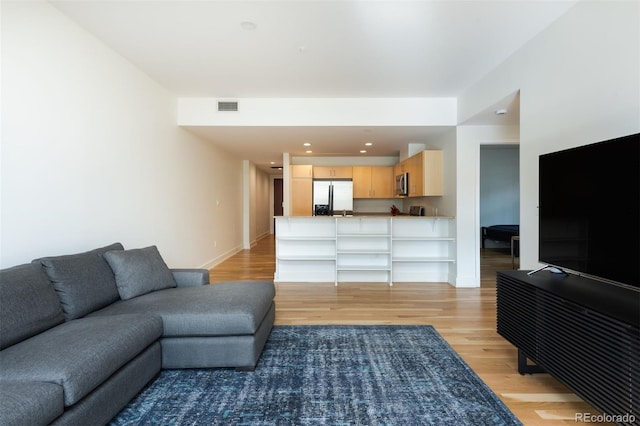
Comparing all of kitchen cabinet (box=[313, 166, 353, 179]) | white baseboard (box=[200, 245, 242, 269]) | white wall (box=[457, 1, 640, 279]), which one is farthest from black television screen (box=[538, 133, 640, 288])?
kitchen cabinet (box=[313, 166, 353, 179])

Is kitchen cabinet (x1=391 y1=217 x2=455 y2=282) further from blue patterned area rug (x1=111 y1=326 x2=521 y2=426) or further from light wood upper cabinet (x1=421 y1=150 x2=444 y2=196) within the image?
blue patterned area rug (x1=111 y1=326 x2=521 y2=426)

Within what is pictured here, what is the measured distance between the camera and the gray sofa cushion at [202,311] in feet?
7.22

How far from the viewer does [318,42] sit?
296cm

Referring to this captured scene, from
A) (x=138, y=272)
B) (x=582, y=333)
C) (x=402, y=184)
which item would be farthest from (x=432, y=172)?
(x=138, y=272)

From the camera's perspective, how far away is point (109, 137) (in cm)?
315

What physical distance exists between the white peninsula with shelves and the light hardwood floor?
0.78 feet

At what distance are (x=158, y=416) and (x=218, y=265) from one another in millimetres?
4634

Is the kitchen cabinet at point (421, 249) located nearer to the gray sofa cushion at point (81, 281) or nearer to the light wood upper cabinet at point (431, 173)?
the light wood upper cabinet at point (431, 173)

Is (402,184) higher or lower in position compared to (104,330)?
higher

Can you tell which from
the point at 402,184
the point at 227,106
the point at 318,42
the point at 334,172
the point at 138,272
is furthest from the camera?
the point at 334,172

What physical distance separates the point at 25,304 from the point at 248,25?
2509 mm

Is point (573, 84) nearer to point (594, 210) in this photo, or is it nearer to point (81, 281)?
point (594, 210)

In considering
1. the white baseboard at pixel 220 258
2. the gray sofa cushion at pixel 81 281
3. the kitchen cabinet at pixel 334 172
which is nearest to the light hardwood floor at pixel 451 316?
the white baseboard at pixel 220 258

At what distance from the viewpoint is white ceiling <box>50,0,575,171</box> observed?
246 cm
